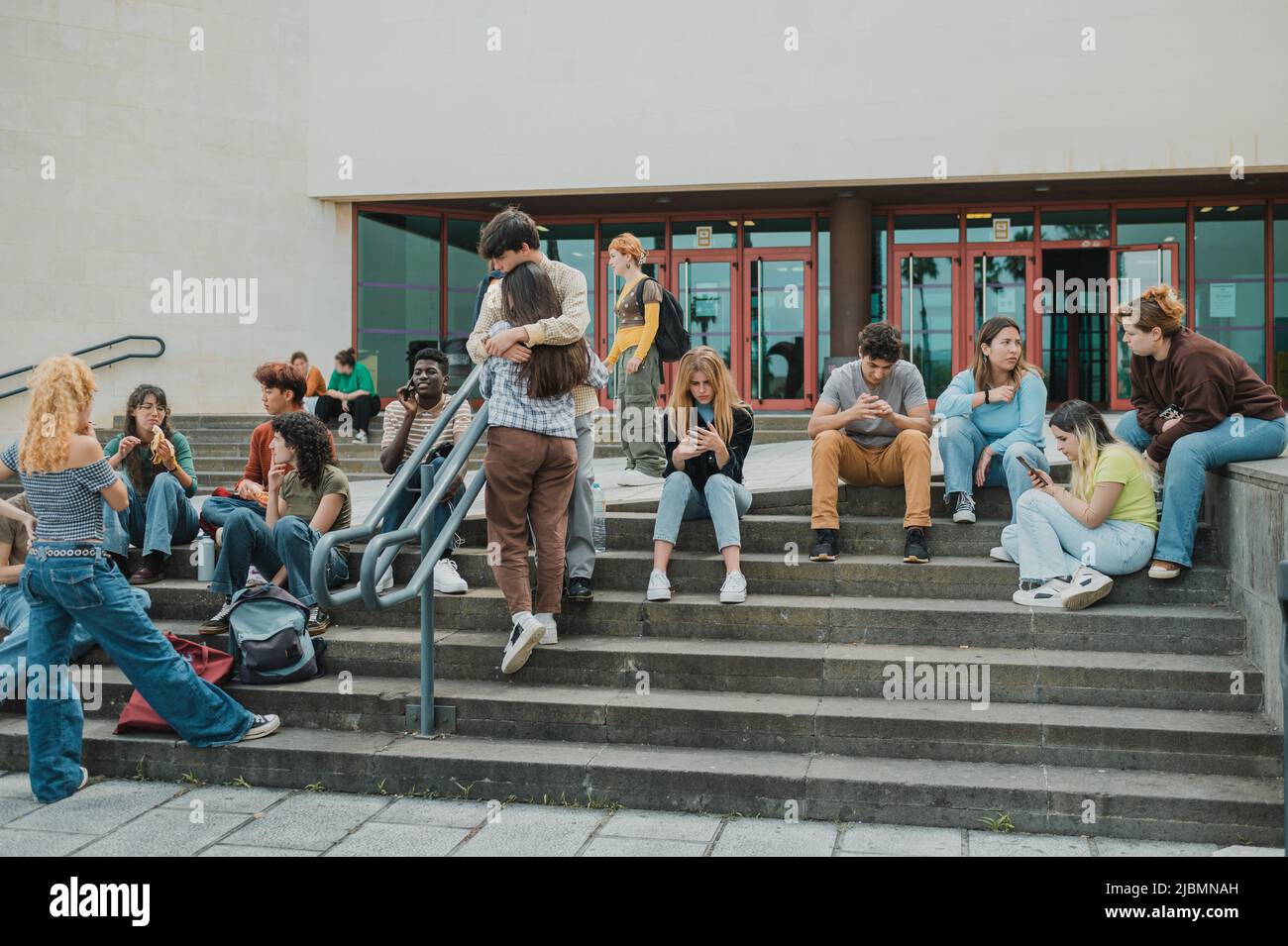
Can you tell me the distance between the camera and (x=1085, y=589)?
16.8ft

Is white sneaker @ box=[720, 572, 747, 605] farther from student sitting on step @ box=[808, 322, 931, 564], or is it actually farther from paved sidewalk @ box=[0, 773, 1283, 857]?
paved sidewalk @ box=[0, 773, 1283, 857]

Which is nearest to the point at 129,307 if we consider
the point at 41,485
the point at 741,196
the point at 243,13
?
the point at 243,13

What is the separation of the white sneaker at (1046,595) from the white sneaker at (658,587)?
164cm

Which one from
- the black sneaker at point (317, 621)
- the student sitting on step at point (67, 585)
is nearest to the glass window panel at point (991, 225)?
the black sneaker at point (317, 621)

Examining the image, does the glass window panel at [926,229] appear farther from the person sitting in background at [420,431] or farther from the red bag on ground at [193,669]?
the red bag on ground at [193,669]

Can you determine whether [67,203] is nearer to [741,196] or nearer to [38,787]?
[741,196]

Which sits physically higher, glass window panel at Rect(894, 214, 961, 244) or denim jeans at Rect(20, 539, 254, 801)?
glass window panel at Rect(894, 214, 961, 244)

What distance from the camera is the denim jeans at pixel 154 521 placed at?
6309mm

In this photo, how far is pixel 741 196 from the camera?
1603cm

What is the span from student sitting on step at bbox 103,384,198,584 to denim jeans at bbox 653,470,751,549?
277cm

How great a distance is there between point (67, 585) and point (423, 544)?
1.49 metres

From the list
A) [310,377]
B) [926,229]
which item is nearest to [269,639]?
[310,377]

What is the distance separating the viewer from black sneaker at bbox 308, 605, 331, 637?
18.6ft

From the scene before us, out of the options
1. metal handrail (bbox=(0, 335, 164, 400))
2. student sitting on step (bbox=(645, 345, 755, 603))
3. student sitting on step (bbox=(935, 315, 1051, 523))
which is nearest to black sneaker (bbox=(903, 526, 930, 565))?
student sitting on step (bbox=(935, 315, 1051, 523))
